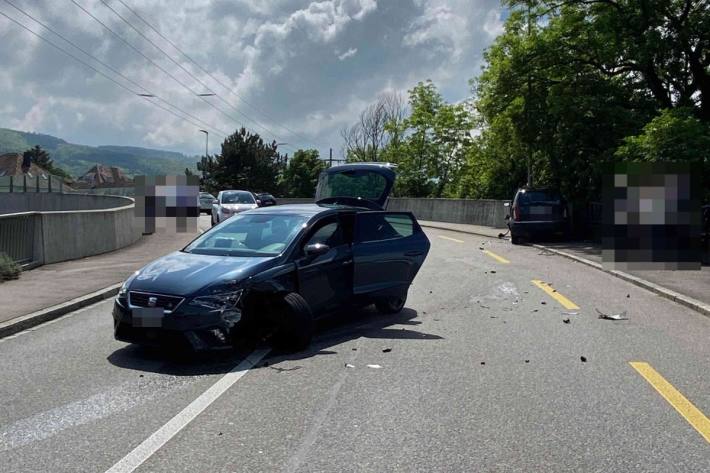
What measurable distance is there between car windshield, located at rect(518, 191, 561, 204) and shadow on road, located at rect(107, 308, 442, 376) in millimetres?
14068

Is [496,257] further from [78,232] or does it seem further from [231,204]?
[231,204]

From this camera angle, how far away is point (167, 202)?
19812 millimetres

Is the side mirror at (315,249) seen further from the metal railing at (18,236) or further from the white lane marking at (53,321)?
the metal railing at (18,236)

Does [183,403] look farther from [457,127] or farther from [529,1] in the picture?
[457,127]

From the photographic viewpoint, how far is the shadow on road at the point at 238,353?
240 inches

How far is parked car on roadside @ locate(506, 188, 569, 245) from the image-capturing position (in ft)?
69.9

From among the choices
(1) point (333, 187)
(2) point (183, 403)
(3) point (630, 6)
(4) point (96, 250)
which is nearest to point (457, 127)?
(3) point (630, 6)

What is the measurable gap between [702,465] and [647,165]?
13.2 meters

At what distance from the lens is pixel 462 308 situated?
9.35 metres

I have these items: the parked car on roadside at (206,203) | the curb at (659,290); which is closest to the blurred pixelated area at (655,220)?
the curb at (659,290)

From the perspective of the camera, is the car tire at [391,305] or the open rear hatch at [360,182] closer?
the car tire at [391,305]

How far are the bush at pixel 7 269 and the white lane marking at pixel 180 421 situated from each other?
7.00 meters

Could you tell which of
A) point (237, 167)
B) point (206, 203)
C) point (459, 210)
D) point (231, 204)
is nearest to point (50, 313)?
point (231, 204)

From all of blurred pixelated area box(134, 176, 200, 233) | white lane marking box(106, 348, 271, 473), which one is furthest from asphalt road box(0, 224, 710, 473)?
blurred pixelated area box(134, 176, 200, 233)
